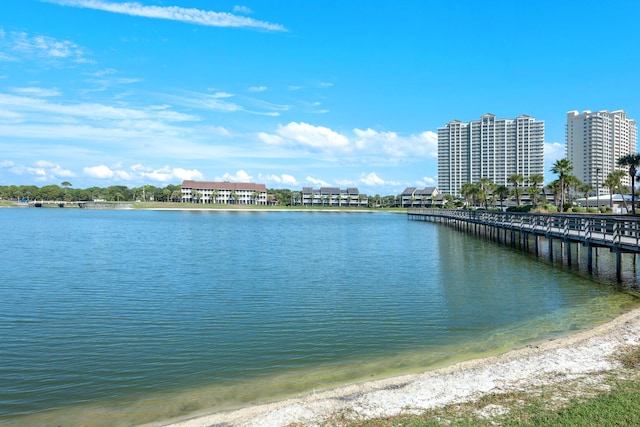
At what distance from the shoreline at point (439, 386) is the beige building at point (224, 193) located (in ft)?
586

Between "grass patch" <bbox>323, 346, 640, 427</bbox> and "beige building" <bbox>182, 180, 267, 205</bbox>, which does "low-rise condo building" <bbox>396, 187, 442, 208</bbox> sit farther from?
"grass patch" <bbox>323, 346, 640, 427</bbox>

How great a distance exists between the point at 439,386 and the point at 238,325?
6708 mm

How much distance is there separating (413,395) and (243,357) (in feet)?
14.4

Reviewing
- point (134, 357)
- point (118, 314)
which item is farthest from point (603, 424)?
point (118, 314)

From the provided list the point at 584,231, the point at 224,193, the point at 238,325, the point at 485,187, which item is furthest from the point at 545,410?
the point at 224,193

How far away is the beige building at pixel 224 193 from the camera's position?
602ft

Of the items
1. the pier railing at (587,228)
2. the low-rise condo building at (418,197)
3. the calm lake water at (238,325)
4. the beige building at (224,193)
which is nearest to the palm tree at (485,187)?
the low-rise condo building at (418,197)

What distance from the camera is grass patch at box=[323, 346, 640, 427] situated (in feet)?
20.1

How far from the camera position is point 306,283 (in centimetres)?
1980

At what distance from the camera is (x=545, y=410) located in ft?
21.6

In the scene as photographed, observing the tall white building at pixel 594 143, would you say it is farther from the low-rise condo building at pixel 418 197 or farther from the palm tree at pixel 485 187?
the palm tree at pixel 485 187

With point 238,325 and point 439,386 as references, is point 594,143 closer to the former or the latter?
point 238,325

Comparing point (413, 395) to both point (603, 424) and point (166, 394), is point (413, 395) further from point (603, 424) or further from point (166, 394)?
point (166, 394)

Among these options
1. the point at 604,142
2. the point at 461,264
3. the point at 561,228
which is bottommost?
the point at 461,264
